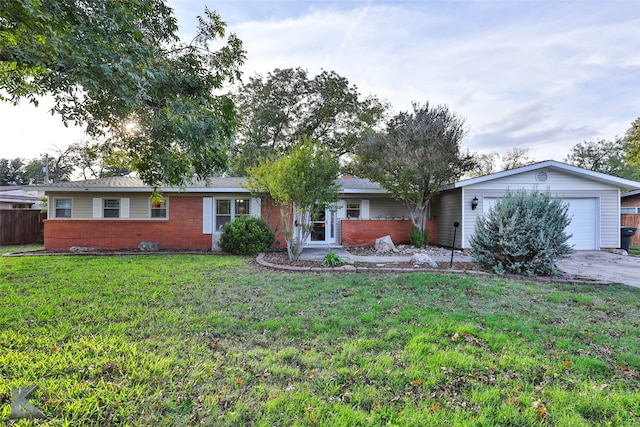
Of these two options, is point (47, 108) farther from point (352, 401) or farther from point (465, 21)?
point (465, 21)

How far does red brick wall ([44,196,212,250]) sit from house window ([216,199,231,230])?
61 cm

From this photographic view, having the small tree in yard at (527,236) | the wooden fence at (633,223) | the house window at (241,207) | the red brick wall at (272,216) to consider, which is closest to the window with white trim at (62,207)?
the house window at (241,207)

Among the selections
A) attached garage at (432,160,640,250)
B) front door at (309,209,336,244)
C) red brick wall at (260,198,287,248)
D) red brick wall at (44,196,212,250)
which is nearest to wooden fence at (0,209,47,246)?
red brick wall at (44,196,212,250)

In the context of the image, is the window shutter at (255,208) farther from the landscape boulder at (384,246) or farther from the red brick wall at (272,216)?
the landscape boulder at (384,246)

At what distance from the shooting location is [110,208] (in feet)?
37.9

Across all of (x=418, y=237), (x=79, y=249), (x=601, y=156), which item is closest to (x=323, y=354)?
(x=418, y=237)

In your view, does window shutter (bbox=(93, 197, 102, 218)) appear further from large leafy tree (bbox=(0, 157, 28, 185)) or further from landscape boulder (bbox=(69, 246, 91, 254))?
large leafy tree (bbox=(0, 157, 28, 185))

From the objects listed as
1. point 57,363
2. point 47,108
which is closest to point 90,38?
point 47,108

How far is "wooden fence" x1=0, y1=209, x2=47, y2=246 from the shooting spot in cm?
1336

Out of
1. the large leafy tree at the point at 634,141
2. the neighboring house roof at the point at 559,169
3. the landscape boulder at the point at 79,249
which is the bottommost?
the landscape boulder at the point at 79,249

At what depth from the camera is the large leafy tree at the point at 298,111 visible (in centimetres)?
2172

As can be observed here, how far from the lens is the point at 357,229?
1214cm

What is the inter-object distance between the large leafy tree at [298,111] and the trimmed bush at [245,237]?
39.7ft

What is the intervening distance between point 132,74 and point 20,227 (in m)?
15.2
